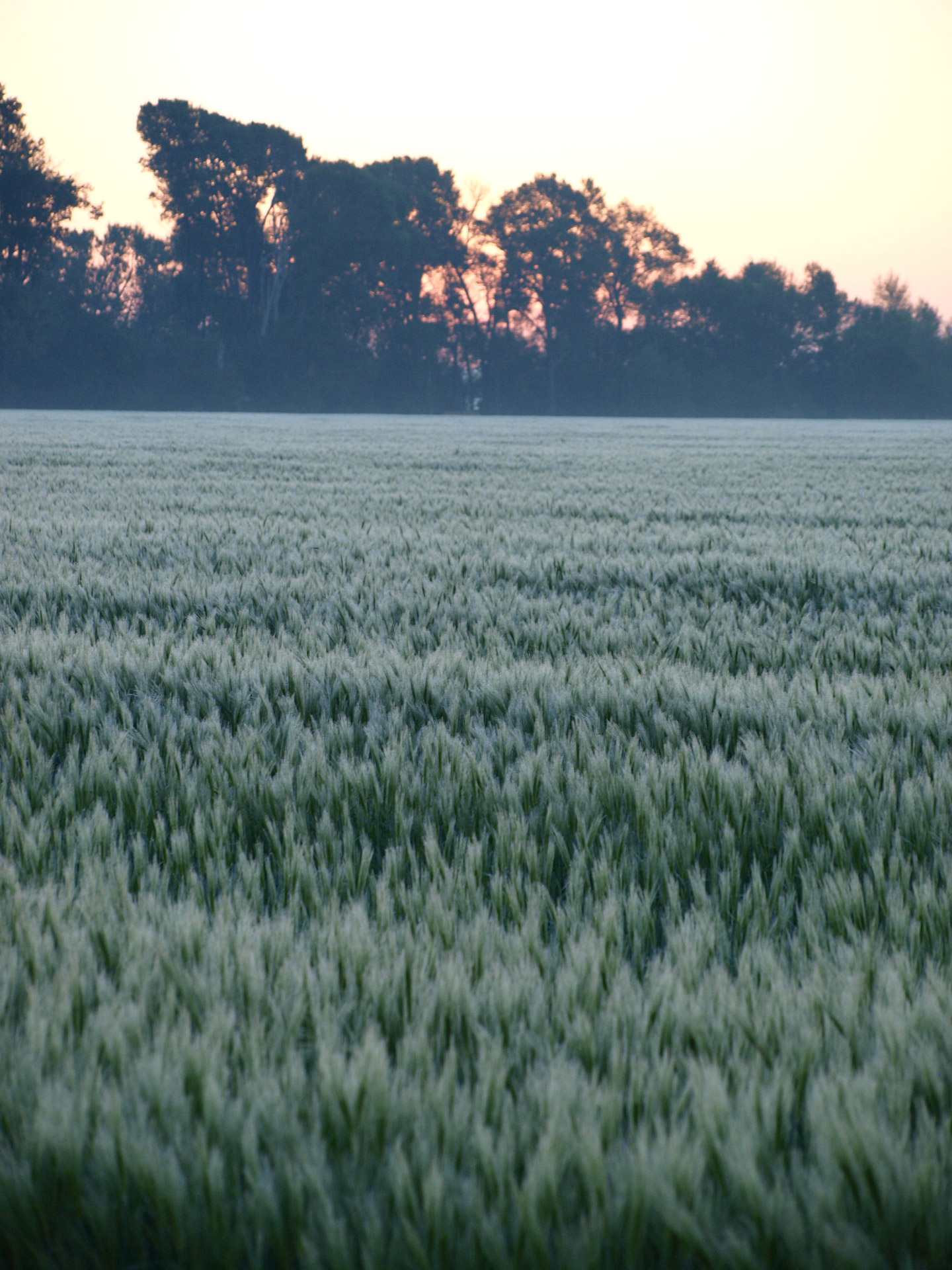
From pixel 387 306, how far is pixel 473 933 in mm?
63219

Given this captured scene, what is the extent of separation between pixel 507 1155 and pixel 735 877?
0.71 meters

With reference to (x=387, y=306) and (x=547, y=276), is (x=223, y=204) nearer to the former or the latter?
(x=387, y=306)

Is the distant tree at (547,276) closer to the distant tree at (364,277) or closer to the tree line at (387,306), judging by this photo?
the tree line at (387,306)

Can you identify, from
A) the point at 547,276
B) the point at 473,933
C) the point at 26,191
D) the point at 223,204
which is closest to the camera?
the point at 473,933

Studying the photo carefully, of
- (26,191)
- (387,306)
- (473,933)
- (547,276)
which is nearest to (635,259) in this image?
(547,276)

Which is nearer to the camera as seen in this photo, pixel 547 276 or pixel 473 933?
pixel 473 933

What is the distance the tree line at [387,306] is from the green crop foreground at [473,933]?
5583cm

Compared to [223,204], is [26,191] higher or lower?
lower

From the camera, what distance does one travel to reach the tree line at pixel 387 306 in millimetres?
52969

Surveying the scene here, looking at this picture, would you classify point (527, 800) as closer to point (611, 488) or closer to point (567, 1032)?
point (567, 1032)

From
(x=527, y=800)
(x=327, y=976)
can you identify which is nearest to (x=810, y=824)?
(x=527, y=800)

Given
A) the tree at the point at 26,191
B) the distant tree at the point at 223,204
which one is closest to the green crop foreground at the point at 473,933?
the tree at the point at 26,191

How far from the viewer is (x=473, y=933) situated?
1.14 m

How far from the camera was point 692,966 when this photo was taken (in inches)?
42.1
